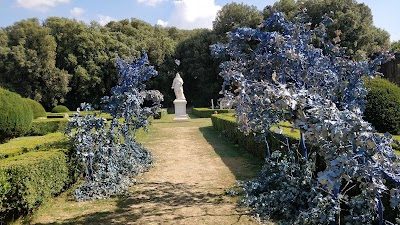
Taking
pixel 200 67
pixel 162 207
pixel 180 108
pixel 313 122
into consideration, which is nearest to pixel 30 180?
pixel 162 207

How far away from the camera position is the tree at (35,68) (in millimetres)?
32406

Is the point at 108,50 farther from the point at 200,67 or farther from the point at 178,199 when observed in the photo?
the point at 178,199

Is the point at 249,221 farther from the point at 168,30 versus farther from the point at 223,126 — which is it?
the point at 168,30

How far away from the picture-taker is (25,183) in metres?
4.77

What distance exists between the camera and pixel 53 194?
5828 mm

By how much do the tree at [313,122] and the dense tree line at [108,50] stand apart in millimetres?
24067

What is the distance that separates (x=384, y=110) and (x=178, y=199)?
630cm

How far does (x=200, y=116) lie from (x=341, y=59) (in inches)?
901

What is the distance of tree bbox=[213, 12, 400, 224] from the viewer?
2658 millimetres

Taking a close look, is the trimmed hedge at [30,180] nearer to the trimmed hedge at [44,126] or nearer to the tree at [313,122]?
the tree at [313,122]

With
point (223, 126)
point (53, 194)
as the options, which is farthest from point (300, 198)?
point (223, 126)

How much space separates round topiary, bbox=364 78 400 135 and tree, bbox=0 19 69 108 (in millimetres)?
30057

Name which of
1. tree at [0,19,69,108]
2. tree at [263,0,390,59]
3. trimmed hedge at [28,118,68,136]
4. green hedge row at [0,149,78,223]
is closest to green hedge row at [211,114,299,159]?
green hedge row at [0,149,78,223]

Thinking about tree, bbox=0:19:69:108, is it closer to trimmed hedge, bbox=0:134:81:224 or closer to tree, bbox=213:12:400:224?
trimmed hedge, bbox=0:134:81:224
